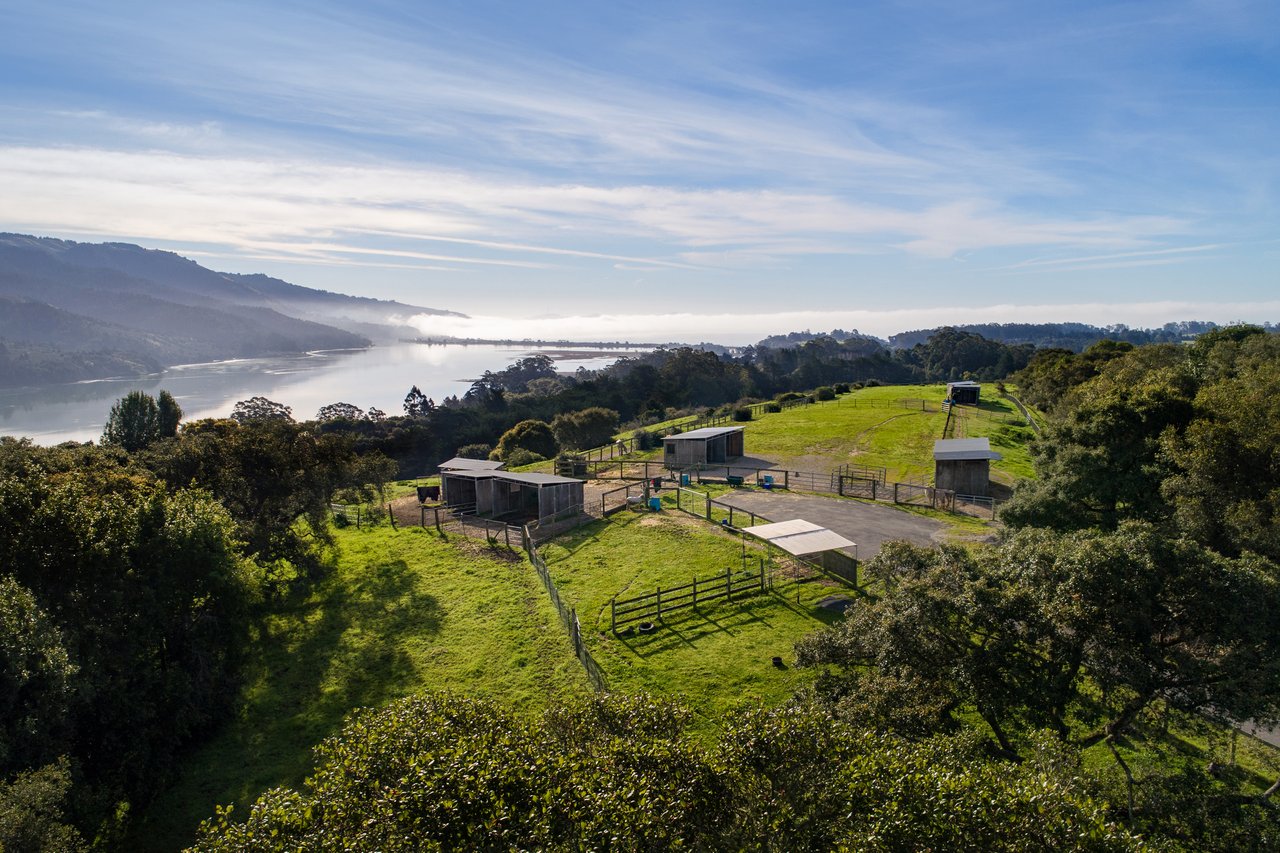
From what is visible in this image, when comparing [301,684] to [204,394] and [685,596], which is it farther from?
[204,394]

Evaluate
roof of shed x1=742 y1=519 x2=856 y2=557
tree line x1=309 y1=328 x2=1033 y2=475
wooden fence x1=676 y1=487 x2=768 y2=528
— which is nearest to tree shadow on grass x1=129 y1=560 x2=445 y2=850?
roof of shed x1=742 y1=519 x2=856 y2=557

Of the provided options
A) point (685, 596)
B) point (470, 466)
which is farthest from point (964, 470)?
point (470, 466)

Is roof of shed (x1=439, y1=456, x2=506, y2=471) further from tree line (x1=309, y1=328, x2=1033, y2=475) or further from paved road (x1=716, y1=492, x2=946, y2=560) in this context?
paved road (x1=716, y1=492, x2=946, y2=560)

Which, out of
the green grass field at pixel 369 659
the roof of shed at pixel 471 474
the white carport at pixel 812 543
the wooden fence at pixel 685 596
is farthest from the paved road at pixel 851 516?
the green grass field at pixel 369 659

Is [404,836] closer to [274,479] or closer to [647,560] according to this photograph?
[647,560]

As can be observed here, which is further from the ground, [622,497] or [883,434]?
[883,434]

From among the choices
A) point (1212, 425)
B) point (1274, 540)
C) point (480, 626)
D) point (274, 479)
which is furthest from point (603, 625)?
point (1212, 425)
